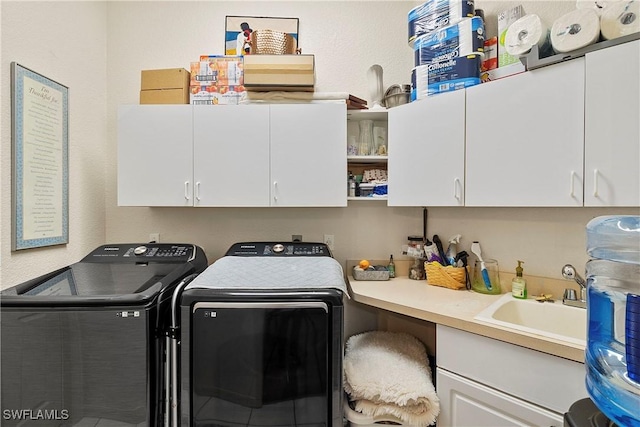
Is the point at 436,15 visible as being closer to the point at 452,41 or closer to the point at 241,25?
the point at 452,41

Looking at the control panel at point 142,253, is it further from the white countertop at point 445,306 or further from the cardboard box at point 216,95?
the white countertop at point 445,306

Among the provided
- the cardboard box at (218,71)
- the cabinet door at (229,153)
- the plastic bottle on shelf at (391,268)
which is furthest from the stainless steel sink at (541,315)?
the cardboard box at (218,71)

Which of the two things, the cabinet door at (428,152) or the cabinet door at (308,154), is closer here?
the cabinet door at (428,152)

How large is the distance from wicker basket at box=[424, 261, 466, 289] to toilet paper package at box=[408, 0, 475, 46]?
53.1 inches

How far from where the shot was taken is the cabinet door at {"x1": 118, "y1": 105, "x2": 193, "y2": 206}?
1.83 m

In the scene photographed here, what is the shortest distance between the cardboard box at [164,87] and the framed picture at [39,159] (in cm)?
44

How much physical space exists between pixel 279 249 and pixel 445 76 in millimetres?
1360

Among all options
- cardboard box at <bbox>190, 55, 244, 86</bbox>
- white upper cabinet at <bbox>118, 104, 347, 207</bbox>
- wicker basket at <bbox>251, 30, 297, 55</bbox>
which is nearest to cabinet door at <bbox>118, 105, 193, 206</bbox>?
white upper cabinet at <bbox>118, 104, 347, 207</bbox>

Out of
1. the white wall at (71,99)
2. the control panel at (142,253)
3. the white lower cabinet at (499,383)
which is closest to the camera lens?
the white lower cabinet at (499,383)

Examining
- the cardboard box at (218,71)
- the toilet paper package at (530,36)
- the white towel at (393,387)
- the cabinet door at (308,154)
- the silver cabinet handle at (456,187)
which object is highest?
the cardboard box at (218,71)

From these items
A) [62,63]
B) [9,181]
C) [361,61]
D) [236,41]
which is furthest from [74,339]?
[361,61]

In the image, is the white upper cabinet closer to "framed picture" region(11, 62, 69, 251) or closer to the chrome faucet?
"framed picture" region(11, 62, 69, 251)

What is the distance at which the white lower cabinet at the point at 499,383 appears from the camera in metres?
1.08

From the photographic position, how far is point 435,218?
2066mm
